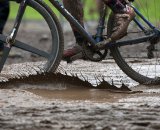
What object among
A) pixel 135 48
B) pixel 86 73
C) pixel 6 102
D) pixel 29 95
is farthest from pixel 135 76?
pixel 135 48

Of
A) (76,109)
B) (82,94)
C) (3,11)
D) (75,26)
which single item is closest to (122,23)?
(75,26)

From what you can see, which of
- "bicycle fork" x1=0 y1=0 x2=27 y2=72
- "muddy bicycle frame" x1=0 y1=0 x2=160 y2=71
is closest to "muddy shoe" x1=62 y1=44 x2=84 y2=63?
"muddy bicycle frame" x1=0 y1=0 x2=160 y2=71

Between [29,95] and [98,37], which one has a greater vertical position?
[98,37]

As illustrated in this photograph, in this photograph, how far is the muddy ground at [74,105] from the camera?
16.5ft

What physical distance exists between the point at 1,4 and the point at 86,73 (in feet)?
4.60

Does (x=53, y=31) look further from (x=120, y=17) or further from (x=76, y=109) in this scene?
(x=76, y=109)

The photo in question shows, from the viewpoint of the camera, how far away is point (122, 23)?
7598 mm

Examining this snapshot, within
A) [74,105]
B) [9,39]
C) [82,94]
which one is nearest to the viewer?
[74,105]

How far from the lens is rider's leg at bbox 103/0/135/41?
7609 millimetres

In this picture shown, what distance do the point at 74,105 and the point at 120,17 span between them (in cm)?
202

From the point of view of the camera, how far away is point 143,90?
7258 mm

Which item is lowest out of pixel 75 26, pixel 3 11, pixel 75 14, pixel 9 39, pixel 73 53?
pixel 73 53

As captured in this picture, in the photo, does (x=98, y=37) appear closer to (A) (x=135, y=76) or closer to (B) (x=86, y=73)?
(A) (x=135, y=76)

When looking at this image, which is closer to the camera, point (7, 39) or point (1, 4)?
point (7, 39)
